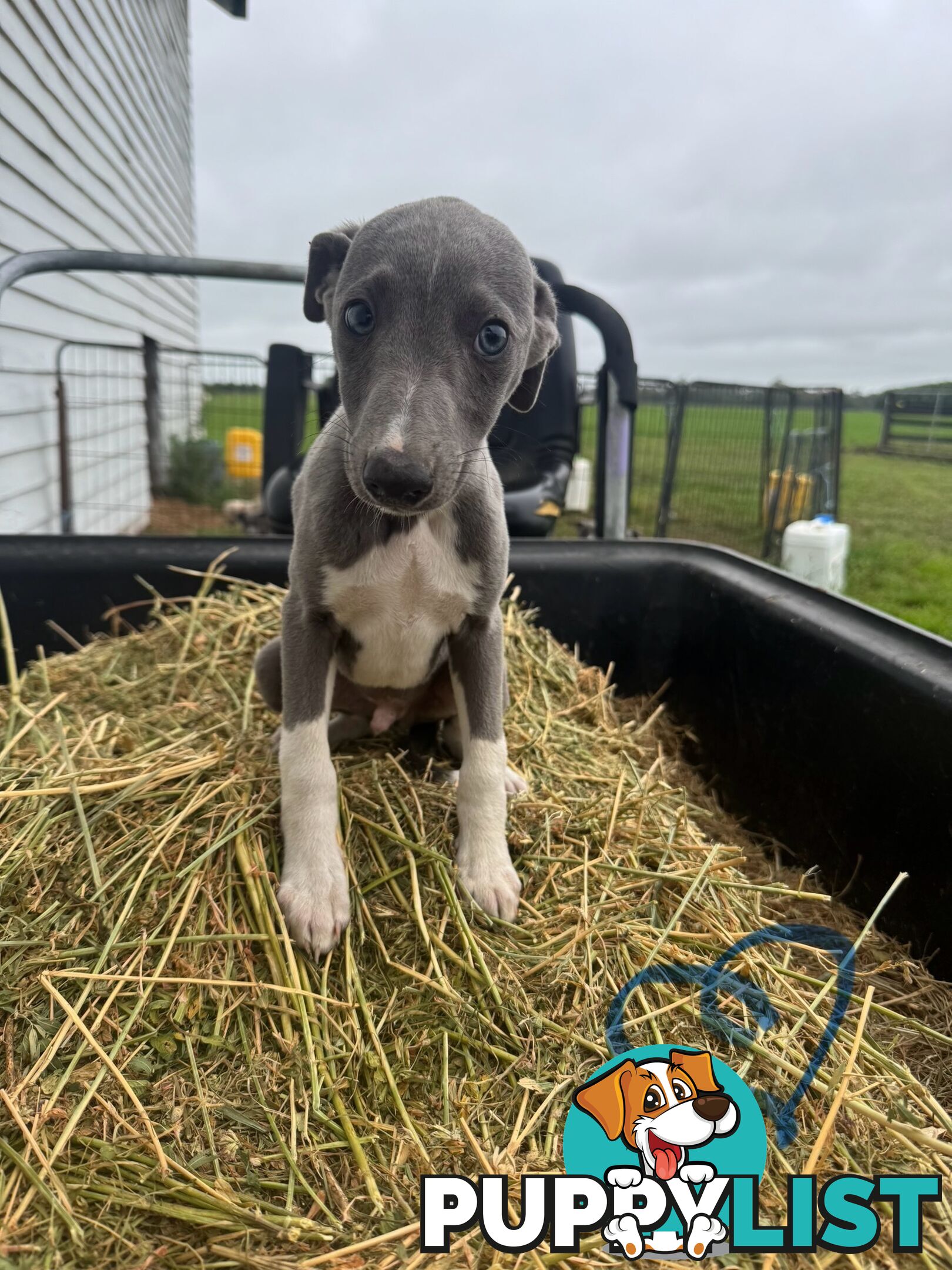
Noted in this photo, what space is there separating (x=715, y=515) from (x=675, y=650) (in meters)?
7.75

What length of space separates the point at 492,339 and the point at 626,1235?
1437 mm

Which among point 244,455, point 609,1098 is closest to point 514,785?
point 609,1098

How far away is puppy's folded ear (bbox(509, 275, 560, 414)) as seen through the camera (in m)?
1.72

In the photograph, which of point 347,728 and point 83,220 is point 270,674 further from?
point 83,220

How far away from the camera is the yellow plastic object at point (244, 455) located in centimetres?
1061

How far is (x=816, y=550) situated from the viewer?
509 cm

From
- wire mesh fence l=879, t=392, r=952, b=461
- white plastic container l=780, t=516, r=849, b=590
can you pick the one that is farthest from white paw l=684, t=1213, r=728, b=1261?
wire mesh fence l=879, t=392, r=952, b=461

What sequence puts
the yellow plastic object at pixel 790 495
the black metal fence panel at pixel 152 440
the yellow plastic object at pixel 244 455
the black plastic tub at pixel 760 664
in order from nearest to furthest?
the black plastic tub at pixel 760 664 < the black metal fence panel at pixel 152 440 < the yellow plastic object at pixel 790 495 < the yellow plastic object at pixel 244 455

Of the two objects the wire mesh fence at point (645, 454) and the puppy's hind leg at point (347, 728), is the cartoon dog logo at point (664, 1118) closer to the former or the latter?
the puppy's hind leg at point (347, 728)

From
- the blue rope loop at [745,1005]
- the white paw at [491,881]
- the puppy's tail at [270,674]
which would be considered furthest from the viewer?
the puppy's tail at [270,674]

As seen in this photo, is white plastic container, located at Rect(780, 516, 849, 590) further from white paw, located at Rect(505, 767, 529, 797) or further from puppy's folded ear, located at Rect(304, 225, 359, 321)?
puppy's folded ear, located at Rect(304, 225, 359, 321)

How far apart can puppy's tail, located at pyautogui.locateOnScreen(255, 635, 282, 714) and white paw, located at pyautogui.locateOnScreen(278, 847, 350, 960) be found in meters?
0.55

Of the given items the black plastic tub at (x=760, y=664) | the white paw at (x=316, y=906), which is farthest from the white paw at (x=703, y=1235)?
the black plastic tub at (x=760, y=664)

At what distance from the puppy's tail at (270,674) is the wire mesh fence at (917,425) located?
6.61m
